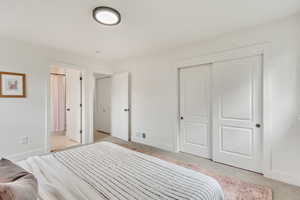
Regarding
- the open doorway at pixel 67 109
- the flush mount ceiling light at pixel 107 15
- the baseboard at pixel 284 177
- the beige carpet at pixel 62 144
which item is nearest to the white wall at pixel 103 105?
the open doorway at pixel 67 109

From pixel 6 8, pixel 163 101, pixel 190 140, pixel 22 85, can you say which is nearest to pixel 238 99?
pixel 190 140

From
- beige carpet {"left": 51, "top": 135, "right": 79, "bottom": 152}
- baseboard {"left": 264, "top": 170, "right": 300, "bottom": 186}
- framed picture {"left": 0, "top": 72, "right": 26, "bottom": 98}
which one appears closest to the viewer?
baseboard {"left": 264, "top": 170, "right": 300, "bottom": 186}

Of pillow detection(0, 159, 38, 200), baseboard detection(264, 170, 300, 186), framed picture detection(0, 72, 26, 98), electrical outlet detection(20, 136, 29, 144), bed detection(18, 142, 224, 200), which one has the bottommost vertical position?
baseboard detection(264, 170, 300, 186)

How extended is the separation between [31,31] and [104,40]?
3.90 ft

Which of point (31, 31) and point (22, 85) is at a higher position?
point (31, 31)

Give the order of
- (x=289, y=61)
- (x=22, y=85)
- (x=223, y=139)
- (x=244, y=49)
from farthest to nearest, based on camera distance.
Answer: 1. (x=22, y=85)
2. (x=223, y=139)
3. (x=244, y=49)
4. (x=289, y=61)

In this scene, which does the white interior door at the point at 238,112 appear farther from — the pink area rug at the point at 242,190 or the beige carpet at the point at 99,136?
the beige carpet at the point at 99,136

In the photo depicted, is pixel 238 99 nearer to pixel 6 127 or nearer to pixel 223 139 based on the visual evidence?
pixel 223 139

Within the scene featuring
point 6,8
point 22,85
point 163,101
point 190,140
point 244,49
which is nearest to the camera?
point 6,8

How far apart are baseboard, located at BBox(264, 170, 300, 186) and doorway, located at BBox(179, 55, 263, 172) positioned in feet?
0.54

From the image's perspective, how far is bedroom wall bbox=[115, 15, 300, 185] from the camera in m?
2.12

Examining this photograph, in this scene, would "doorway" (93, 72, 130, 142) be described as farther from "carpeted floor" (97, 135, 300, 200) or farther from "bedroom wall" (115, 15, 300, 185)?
"carpeted floor" (97, 135, 300, 200)

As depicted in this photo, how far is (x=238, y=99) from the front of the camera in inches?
103

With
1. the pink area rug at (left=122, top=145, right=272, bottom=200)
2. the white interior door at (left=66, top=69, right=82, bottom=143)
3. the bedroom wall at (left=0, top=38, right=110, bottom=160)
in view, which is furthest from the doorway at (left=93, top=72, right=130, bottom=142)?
the pink area rug at (left=122, top=145, right=272, bottom=200)
